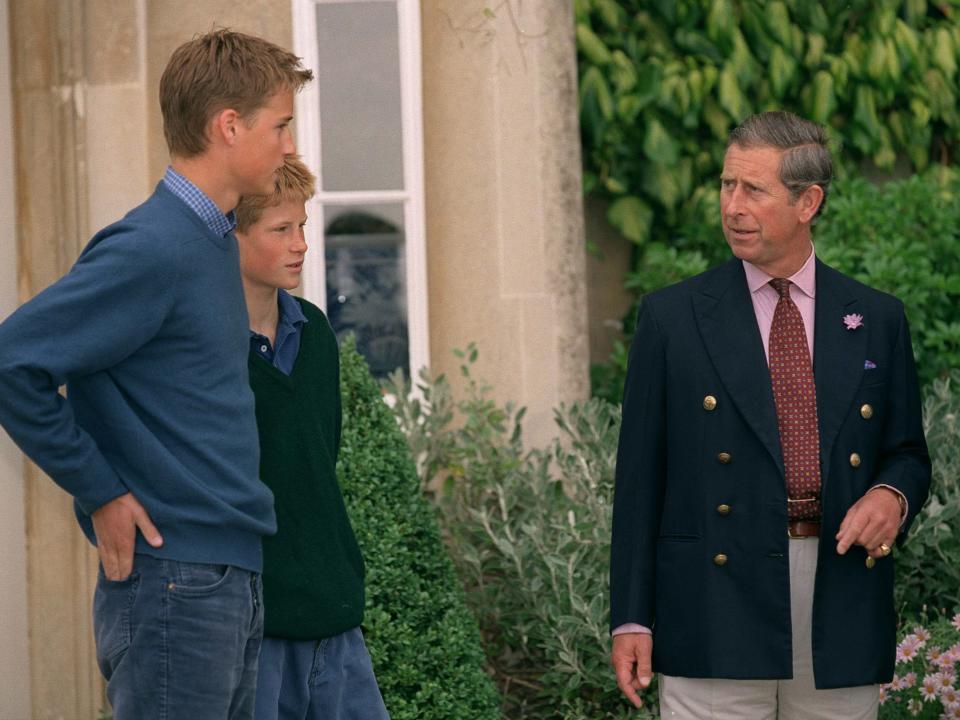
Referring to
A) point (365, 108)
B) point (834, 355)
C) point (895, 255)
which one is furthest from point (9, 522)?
point (895, 255)

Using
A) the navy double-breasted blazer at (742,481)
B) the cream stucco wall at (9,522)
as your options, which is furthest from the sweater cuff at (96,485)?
the cream stucco wall at (9,522)

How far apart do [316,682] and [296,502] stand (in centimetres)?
36

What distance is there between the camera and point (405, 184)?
17.9 ft

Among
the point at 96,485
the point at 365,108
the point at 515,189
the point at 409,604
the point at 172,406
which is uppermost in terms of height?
the point at 365,108

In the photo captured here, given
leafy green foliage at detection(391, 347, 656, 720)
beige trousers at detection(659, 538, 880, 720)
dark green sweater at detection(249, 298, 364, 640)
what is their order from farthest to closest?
leafy green foliage at detection(391, 347, 656, 720) → beige trousers at detection(659, 538, 880, 720) → dark green sweater at detection(249, 298, 364, 640)

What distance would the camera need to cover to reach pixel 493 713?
14.3 feet

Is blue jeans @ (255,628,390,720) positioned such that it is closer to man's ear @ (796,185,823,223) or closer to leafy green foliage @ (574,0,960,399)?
man's ear @ (796,185,823,223)

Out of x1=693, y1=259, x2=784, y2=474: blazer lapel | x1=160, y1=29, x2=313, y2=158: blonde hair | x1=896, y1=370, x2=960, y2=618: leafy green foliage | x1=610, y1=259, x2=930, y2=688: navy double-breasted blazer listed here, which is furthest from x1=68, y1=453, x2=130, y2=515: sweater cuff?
x1=896, y1=370, x2=960, y2=618: leafy green foliage

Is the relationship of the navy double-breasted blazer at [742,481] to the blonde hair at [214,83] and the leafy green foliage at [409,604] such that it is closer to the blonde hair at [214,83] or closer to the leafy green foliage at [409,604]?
the blonde hair at [214,83]

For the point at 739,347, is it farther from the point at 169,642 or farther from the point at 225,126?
the point at 169,642

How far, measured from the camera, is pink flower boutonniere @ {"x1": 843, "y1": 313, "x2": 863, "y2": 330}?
10.3 feet

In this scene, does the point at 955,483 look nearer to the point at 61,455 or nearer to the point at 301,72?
the point at 301,72

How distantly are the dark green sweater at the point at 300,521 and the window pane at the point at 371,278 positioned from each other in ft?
8.37

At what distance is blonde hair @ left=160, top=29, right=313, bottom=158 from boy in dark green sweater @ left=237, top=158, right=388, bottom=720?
35 cm
